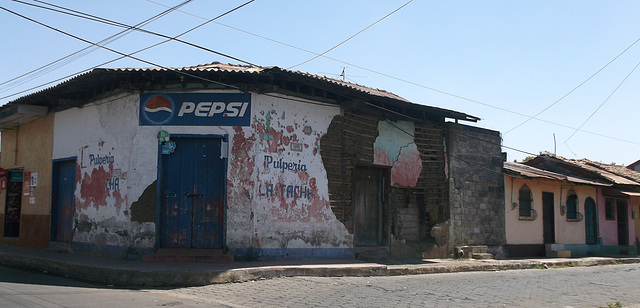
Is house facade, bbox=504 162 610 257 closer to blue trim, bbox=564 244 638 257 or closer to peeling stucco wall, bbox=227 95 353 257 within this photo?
blue trim, bbox=564 244 638 257

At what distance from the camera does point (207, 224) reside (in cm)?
1162

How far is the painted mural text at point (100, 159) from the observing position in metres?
12.4

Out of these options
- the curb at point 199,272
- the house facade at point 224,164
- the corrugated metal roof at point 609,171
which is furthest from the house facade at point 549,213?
the house facade at point 224,164

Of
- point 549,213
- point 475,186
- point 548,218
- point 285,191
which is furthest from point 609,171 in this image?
point 285,191

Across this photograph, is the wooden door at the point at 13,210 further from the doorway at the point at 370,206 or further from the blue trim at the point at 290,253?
the doorway at the point at 370,206

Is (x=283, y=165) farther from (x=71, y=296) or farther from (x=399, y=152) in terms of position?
(x=71, y=296)

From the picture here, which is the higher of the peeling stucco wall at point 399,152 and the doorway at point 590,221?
the peeling stucco wall at point 399,152

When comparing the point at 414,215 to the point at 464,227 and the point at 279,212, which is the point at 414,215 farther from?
the point at 279,212

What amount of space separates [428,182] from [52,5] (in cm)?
1038

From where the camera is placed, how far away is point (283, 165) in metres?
12.1

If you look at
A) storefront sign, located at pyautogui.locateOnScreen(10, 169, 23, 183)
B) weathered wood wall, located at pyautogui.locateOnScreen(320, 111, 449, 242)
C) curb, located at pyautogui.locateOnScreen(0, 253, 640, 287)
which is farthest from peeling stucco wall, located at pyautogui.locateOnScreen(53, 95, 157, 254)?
weathered wood wall, located at pyautogui.locateOnScreen(320, 111, 449, 242)

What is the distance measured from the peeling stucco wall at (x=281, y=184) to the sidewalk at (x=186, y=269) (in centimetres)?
70

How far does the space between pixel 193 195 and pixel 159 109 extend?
204 centimetres

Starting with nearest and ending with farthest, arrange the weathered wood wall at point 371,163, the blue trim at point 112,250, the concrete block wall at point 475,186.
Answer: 1. the blue trim at point 112,250
2. the weathered wood wall at point 371,163
3. the concrete block wall at point 475,186
